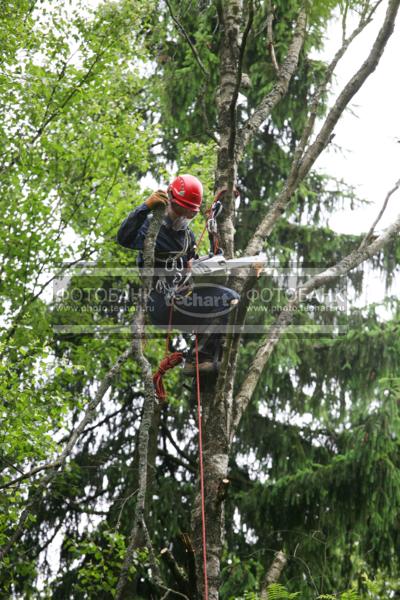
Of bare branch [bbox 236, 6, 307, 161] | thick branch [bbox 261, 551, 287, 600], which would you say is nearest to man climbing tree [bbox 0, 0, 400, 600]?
bare branch [bbox 236, 6, 307, 161]

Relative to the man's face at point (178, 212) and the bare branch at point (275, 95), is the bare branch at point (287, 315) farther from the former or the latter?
the bare branch at point (275, 95)

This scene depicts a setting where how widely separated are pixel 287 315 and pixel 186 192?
1.00 metres

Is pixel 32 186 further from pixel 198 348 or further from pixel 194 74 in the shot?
pixel 198 348

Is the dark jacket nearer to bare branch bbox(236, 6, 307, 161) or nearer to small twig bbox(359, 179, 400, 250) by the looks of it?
bare branch bbox(236, 6, 307, 161)

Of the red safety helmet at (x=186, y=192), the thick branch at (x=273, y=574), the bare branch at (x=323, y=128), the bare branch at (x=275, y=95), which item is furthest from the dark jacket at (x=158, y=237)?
the thick branch at (x=273, y=574)

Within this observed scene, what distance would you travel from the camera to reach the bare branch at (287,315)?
489 centimetres

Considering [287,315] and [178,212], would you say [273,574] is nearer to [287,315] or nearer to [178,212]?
[287,315]

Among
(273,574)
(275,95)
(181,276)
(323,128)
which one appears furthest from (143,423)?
(275,95)

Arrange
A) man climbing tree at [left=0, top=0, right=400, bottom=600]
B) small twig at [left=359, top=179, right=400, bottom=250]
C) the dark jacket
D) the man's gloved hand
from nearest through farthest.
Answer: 1. the man's gloved hand
2. small twig at [left=359, top=179, right=400, bottom=250]
3. the dark jacket
4. man climbing tree at [left=0, top=0, right=400, bottom=600]

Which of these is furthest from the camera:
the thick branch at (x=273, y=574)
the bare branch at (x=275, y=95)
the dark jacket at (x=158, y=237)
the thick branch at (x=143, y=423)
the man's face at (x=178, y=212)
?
the bare branch at (x=275, y=95)

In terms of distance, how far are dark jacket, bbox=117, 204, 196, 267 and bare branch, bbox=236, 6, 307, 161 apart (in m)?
0.66

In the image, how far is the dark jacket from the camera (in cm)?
515

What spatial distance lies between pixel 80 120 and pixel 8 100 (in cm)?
92

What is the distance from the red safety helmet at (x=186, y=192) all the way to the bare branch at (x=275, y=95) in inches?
14.0
